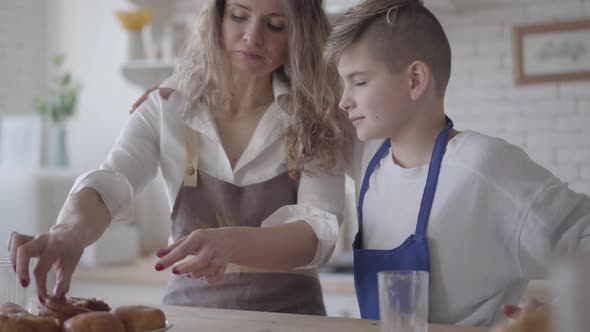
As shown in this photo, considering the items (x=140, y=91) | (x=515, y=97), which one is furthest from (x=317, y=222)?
(x=140, y=91)

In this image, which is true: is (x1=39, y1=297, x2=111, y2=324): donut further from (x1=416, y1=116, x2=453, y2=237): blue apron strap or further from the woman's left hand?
(x1=416, y1=116, x2=453, y2=237): blue apron strap

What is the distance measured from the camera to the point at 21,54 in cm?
392

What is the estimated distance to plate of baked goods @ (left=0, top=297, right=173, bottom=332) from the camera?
0.94 meters

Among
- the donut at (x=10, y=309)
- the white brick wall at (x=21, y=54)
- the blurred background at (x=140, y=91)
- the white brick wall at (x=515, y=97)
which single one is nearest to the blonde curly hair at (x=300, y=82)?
the donut at (x=10, y=309)

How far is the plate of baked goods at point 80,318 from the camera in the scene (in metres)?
0.94

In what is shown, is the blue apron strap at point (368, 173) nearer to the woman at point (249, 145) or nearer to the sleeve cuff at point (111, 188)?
the woman at point (249, 145)

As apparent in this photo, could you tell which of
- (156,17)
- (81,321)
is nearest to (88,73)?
(156,17)

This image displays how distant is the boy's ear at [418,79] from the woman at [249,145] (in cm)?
23

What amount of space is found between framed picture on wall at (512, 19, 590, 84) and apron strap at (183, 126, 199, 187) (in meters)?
1.78

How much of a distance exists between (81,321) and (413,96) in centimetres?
78

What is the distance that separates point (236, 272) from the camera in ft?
4.98


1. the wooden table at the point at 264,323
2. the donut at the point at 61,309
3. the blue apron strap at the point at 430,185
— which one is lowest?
the wooden table at the point at 264,323

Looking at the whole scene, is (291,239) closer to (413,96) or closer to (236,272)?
(236,272)

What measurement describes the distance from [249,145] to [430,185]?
45 cm
